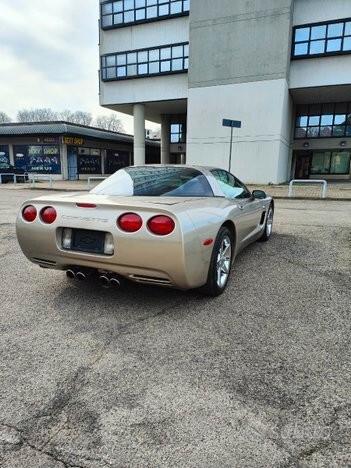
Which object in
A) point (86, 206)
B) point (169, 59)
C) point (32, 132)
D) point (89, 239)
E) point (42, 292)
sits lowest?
point (42, 292)

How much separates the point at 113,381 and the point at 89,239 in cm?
140

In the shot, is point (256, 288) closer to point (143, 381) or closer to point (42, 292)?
point (143, 381)

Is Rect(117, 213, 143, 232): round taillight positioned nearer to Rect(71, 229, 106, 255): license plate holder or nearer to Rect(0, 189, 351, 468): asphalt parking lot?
Rect(71, 229, 106, 255): license plate holder

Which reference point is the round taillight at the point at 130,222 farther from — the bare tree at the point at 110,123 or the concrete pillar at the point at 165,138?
the bare tree at the point at 110,123

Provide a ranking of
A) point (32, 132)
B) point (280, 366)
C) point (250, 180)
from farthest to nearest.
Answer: point (32, 132) → point (250, 180) → point (280, 366)

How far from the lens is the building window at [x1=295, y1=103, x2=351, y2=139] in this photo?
90.7ft

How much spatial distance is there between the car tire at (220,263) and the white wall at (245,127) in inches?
772

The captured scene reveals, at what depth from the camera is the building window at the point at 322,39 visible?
2067 centimetres

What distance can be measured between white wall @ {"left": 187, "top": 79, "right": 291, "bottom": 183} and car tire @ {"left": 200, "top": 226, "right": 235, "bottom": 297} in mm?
19602

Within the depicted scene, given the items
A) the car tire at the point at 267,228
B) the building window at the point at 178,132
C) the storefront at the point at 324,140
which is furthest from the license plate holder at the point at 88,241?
the building window at the point at 178,132

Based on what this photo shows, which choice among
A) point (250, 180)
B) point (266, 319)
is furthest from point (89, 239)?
point (250, 180)

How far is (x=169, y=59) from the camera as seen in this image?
25.0 metres

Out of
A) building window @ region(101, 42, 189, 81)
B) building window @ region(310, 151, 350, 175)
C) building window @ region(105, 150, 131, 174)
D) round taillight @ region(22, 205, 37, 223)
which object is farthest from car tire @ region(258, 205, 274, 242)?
building window @ region(105, 150, 131, 174)

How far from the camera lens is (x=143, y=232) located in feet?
9.88
